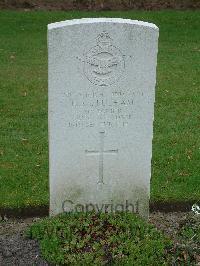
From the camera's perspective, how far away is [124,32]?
5.08 m

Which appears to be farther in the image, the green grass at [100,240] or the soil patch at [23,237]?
the soil patch at [23,237]

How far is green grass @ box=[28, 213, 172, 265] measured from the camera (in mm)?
4961

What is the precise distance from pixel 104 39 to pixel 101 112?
A: 2.13ft

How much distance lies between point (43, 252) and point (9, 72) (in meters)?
6.86

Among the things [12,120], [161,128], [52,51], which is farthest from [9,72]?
[52,51]

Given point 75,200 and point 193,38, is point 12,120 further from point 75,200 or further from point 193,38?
point 193,38

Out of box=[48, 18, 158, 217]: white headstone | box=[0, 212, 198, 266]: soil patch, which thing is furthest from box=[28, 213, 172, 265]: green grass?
box=[48, 18, 158, 217]: white headstone

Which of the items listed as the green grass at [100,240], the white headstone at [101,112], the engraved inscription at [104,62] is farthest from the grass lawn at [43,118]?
the engraved inscription at [104,62]

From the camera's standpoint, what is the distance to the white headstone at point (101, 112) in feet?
16.6

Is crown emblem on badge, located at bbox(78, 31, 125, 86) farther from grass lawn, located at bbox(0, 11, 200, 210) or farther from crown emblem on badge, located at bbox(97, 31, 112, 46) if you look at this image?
grass lawn, located at bbox(0, 11, 200, 210)

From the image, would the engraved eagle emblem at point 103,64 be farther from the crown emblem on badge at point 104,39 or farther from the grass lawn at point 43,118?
the grass lawn at point 43,118

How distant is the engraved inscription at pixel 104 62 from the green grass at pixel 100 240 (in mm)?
1252

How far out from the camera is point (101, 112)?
209 inches

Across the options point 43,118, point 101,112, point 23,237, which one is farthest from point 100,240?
point 43,118
